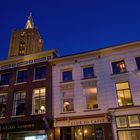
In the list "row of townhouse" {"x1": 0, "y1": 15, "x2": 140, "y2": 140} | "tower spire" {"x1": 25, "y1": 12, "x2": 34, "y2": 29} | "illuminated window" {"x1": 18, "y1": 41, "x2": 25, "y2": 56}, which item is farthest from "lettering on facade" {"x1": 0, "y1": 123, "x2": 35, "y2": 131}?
"tower spire" {"x1": 25, "y1": 12, "x2": 34, "y2": 29}

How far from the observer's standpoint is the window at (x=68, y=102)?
20292 millimetres

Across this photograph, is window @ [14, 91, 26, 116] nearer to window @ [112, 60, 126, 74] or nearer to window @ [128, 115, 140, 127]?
window @ [112, 60, 126, 74]

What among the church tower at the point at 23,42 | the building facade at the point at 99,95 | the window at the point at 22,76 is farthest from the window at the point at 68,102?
the church tower at the point at 23,42

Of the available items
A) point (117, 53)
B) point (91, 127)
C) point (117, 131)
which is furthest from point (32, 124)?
point (117, 53)

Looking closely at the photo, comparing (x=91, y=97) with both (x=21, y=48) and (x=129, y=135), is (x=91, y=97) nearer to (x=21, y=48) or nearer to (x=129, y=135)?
(x=129, y=135)

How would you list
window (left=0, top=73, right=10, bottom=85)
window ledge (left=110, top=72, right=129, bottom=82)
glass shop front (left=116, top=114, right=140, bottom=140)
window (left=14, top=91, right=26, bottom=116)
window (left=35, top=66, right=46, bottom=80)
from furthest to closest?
window (left=0, top=73, right=10, bottom=85) → window (left=35, top=66, right=46, bottom=80) → window (left=14, top=91, right=26, bottom=116) → window ledge (left=110, top=72, right=129, bottom=82) → glass shop front (left=116, top=114, right=140, bottom=140)

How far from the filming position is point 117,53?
20625 millimetres

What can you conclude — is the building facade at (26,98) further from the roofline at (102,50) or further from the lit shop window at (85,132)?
the lit shop window at (85,132)

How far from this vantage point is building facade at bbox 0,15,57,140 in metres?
20.2

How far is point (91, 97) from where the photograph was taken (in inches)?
784

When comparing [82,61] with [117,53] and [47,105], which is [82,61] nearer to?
[117,53]

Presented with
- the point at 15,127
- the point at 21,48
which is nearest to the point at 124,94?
the point at 15,127

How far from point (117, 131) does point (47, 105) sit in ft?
25.4

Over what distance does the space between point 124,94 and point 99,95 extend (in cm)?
240
